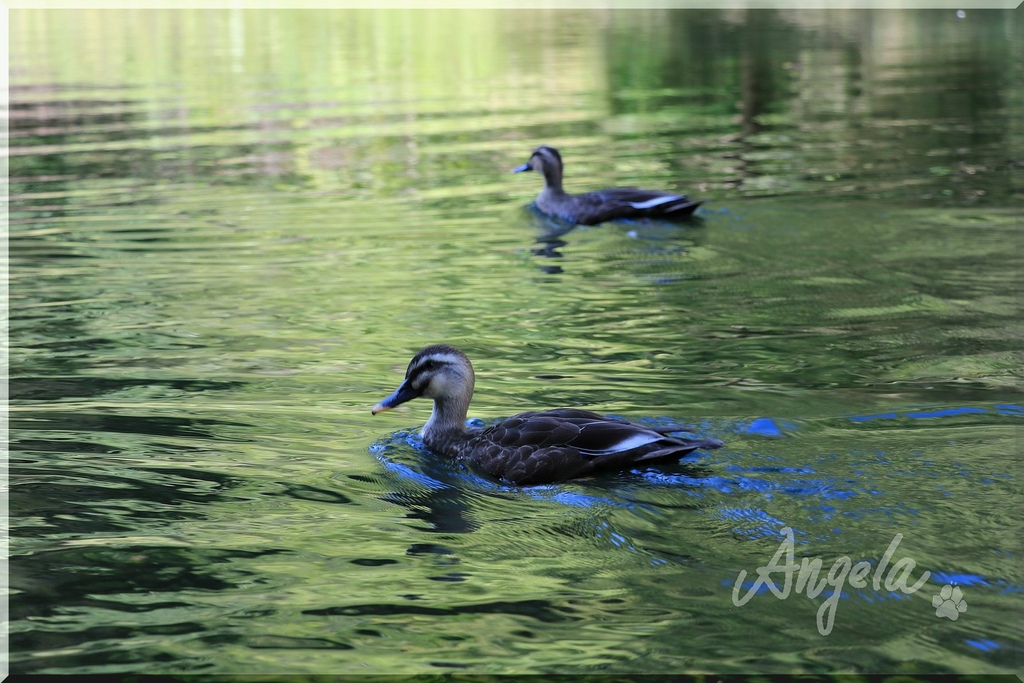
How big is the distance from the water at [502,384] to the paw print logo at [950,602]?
50mm

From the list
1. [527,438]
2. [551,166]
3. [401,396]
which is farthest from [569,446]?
[551,166]

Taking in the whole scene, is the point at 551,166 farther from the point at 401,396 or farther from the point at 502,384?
the point at 401,396

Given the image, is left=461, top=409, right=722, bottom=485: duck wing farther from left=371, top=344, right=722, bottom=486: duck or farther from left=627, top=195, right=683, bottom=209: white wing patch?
left=627, top=195, right=683, bottom=209: white wing patch

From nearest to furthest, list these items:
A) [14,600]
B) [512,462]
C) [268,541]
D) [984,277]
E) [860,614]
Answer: [860,614], [14,600], [268,541], [512,462], [984,277]

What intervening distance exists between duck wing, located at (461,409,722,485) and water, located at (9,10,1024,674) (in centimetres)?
14

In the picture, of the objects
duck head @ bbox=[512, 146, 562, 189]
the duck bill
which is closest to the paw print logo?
the duck bill

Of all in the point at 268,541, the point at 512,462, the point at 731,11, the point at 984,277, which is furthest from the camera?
the point at 731,11

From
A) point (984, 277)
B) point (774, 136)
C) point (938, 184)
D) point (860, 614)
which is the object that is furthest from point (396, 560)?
point (774, 136)

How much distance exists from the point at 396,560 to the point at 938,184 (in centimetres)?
1188

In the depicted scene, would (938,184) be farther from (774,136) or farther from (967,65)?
(967,65)

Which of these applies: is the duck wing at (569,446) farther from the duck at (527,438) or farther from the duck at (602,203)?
the duck at (602,203)

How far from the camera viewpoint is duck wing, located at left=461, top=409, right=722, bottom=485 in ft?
23.6

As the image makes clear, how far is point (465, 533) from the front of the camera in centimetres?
690

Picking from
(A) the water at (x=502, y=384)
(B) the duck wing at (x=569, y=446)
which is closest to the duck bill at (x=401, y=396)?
(A) the water at (x=502, y=384)
